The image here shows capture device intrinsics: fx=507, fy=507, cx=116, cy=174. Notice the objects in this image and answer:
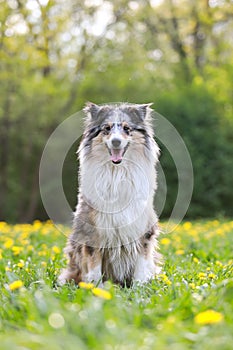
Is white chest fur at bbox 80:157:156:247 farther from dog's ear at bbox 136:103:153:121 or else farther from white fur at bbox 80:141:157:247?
dog's ear at bbox 136:103:153:121

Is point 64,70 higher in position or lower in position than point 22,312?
higher

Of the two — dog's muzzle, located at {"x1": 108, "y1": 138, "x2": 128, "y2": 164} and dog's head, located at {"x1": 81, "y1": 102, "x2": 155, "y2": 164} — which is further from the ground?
dog's head, located at {"x1": 81, "y1": 102, "x2": 155, "y2": 164}

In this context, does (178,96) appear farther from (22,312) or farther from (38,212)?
(22,312)

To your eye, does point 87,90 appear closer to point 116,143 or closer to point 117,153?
point 117,153

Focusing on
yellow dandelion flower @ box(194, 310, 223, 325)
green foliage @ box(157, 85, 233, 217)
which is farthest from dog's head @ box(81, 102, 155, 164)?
green foliage @ box(157, 85, 233, 217)

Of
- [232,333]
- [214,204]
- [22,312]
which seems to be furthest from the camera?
[214,204]

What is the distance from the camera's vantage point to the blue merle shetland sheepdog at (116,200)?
4.45 m

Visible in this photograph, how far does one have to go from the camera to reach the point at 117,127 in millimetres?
4340

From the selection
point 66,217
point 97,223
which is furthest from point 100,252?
point 66,217

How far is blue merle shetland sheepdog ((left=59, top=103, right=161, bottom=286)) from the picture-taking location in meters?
4.45

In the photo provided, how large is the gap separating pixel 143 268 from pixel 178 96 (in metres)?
12.5

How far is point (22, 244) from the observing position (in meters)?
6.86

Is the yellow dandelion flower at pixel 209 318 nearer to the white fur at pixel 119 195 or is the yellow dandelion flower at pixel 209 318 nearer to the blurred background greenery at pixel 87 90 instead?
the white fur at pixel 119 195

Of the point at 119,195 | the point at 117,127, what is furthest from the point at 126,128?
the point at 119,195
